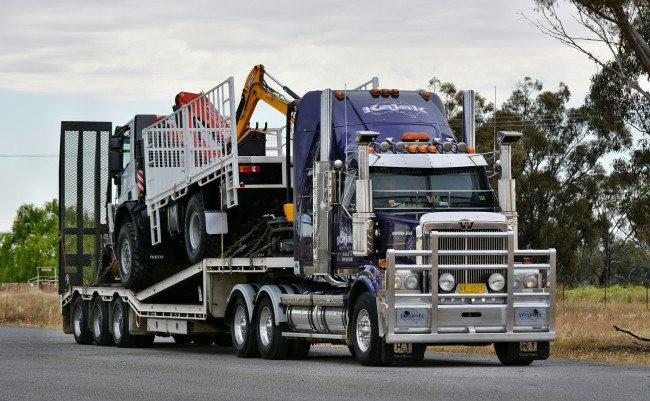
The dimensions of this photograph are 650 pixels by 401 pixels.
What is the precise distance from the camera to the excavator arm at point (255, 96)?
20797 mm

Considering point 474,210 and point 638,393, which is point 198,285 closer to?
point 474,210

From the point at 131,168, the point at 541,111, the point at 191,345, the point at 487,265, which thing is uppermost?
the point at 541,111

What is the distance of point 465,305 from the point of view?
15609 millimetres

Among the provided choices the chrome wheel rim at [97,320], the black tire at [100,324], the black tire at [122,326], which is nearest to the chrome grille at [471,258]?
the black tire at [122,326]

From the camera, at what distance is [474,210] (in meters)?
16.7

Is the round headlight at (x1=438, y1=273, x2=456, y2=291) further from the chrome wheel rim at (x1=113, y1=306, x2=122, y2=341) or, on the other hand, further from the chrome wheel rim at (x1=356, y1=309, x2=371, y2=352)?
the chrome wheel rim at (x1=113, y1=306, x2=122, y2=341)

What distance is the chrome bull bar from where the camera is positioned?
1534 cm

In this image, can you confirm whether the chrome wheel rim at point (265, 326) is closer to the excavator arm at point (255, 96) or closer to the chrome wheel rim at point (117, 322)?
the excavator arm at point (255, 96)

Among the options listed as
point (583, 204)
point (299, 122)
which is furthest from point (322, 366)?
point (583, 204)

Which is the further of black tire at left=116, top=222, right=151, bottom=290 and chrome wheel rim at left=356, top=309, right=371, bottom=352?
black tire at left=116, top=222, right=151, bottom=290

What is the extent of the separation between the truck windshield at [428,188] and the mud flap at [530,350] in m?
1.99

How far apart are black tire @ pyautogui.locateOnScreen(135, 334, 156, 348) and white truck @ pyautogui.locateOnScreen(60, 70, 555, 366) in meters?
0.05

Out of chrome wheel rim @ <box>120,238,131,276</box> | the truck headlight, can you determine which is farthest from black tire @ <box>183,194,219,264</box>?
the truck headlight

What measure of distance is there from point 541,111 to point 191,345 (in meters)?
31.1
